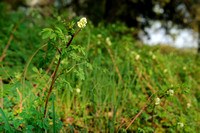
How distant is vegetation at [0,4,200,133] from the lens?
1.05m

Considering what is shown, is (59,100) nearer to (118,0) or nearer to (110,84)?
(110,84)

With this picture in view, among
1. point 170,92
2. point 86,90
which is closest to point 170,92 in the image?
point 170,92

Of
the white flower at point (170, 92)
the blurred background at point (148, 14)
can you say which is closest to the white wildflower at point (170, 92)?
the white flower at point (170, 92)

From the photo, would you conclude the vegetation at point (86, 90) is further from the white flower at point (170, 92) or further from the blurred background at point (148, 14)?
the blurred background at point (148, 14)

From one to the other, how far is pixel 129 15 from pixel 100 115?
364 centimetres

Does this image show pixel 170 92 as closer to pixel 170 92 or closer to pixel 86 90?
pixel 170 92

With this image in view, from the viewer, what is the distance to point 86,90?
178cm

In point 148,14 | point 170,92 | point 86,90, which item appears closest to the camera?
point 170,92

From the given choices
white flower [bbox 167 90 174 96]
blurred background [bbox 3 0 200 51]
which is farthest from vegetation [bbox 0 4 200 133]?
blurred background [bbox 3 0 200 51]

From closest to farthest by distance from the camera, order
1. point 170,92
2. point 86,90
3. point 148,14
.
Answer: point 170,92 < point 86,90 < point 148,14

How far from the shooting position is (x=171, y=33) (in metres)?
5.20

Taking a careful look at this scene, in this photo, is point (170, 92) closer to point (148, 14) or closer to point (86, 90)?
point (86, 90)

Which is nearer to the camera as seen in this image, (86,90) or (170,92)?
(170,92)

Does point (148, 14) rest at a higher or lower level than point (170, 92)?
higher
